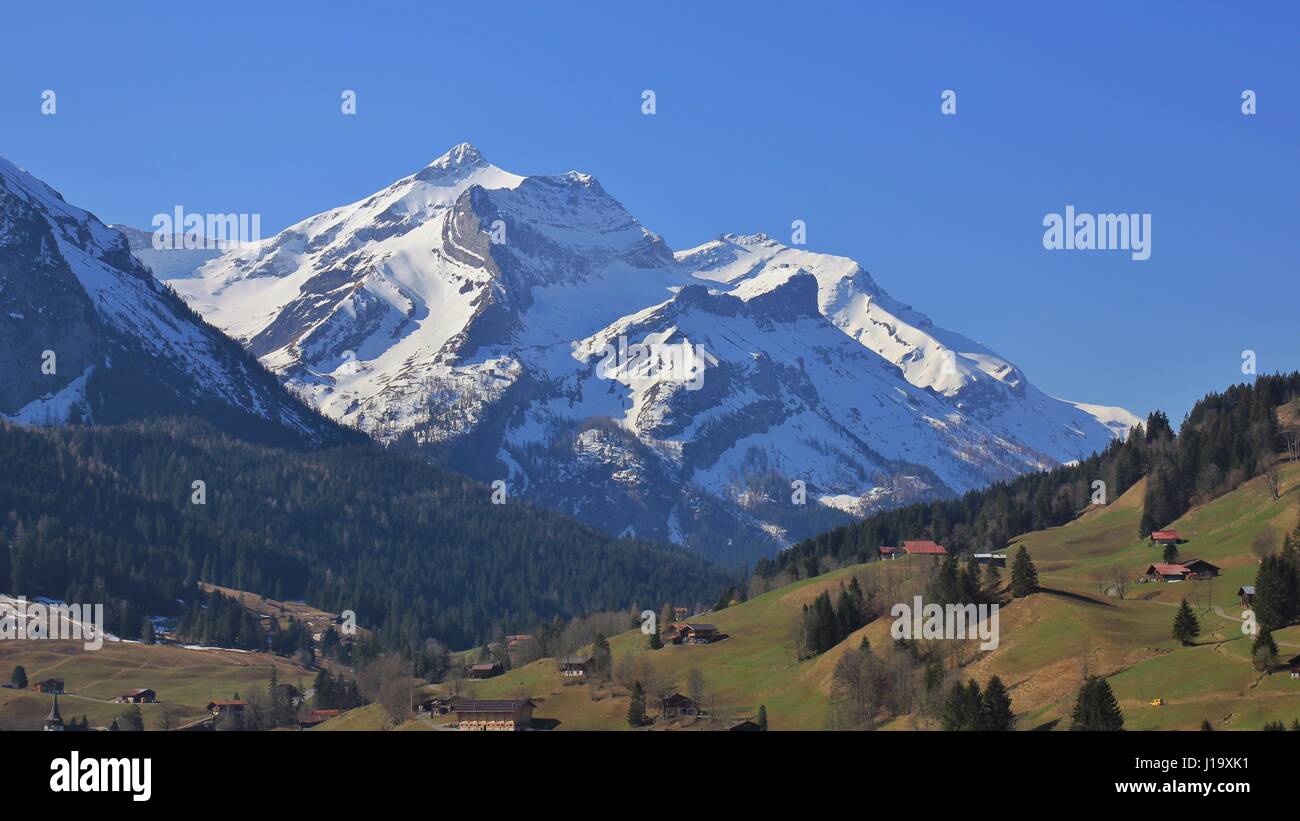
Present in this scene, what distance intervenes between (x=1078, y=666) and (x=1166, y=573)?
44.2 m

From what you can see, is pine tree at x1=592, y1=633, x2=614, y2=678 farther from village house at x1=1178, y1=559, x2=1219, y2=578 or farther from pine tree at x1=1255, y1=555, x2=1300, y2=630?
pine tree at x1=1255, y1=555, x2=1300, y2=630

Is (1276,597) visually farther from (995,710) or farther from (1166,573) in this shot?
(1166,573)

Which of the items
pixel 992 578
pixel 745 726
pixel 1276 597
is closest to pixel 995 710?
pixel 745 726

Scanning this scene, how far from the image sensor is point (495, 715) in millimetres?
166125

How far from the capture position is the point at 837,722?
148500 millimetres

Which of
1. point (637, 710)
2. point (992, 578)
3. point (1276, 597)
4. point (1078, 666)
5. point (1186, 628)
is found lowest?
point (637, 710)

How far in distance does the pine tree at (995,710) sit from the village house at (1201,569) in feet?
195

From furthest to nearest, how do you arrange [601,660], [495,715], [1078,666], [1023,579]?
[601,660]
[1023,579]
[495,715]
[1078,666]

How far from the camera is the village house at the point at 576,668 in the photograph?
188375mm

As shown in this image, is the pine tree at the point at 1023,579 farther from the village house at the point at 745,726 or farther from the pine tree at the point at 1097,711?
the pine tree at the point at 1097,711

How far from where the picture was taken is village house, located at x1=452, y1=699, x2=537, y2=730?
164m
